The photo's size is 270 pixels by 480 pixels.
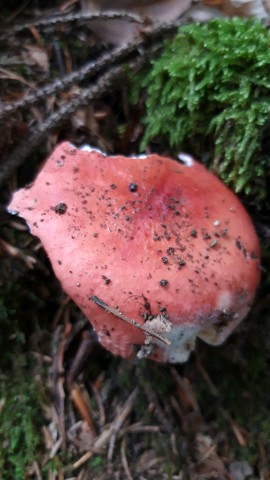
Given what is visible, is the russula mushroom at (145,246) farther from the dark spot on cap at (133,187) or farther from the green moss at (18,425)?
the green moss at (18,425)

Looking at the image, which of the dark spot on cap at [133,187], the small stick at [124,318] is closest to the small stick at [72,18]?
the dark spot on cap at [133,187]

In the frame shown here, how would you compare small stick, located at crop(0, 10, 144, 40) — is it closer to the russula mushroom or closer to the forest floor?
the forest floor

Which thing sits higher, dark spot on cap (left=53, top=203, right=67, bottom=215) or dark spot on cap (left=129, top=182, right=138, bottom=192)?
dark spot on cap (left=129, top=182, right=138, bottom=192)

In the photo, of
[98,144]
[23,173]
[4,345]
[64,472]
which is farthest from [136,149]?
[64,472]

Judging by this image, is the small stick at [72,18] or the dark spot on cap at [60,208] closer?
the dark spot on cap at [60,208]

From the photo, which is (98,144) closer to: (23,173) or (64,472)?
(23,173)

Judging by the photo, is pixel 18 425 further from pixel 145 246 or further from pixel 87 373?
pixel 145 246

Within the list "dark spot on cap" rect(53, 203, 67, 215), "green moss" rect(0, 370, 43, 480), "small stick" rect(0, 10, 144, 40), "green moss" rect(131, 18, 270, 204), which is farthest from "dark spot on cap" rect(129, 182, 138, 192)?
"green moss" rect(0, 370, 43, 480)
